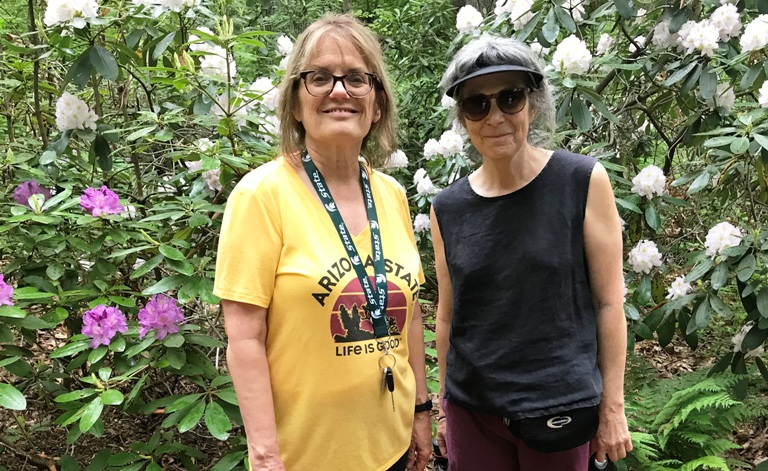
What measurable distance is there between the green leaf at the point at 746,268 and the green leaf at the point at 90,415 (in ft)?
7.37

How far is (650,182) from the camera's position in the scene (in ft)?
8.37

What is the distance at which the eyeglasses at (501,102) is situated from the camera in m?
1.49

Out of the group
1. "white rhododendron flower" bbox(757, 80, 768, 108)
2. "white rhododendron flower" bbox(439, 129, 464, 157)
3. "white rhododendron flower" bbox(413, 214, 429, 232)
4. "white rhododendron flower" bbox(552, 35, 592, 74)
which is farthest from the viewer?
"white rhododendron flower" bbox(413, 214, 429, 232)

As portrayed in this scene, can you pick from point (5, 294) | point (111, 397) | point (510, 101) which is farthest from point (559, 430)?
point (5, 294)

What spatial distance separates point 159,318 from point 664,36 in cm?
248

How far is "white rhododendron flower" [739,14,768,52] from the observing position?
2.18 metres

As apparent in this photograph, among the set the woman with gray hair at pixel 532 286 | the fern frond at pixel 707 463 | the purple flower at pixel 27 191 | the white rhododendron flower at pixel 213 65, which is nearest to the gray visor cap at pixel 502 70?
the woman with gray hair at pixel 532 286

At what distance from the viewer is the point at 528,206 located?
60.1 inches

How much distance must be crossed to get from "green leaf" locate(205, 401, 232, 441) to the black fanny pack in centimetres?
86

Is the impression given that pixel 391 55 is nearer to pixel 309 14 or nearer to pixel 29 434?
pixel 309 14

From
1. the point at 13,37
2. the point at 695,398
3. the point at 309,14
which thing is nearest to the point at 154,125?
the point at 13,37

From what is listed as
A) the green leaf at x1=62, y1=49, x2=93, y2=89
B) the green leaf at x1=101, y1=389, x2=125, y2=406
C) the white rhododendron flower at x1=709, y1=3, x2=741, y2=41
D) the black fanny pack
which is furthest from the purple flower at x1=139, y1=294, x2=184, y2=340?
the white rhododendron flower at x1=709, y1=3, x2=741, y2=41

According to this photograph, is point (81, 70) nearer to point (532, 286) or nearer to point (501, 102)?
point (501, 102)

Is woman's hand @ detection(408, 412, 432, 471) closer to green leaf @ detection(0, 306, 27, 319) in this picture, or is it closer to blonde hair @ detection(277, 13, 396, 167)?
blonde hair @ detection(277, 13, 396, 167)
